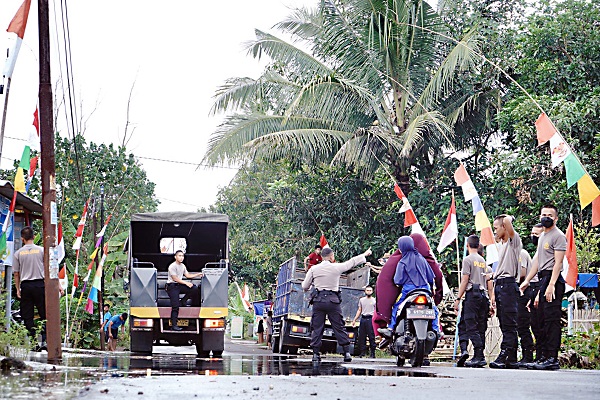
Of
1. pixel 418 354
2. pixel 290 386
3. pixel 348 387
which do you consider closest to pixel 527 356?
pixel 418 354

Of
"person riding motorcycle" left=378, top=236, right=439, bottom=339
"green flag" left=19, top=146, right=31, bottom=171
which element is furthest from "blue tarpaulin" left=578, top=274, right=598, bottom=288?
"green flag" left=19, top=146, right=31, bottom=171

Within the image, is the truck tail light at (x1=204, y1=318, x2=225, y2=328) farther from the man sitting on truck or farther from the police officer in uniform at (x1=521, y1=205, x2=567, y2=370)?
the police officer in uniform at (x1=521, y1=205, x2=567, y2=370)

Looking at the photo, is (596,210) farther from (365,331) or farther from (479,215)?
(365,331)

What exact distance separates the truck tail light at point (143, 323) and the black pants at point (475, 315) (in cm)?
661

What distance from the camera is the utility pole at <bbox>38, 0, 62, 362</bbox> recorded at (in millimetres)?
12000

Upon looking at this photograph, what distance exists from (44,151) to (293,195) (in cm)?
1555

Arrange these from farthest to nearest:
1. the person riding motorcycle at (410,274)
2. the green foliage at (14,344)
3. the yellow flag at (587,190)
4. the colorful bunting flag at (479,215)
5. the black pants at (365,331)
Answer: the black pants at (365,331), the colorful bunting flag at (479,215), the yellow flag at (587,190), the person riding motorcycle at (410,274), the green foliage at (14,344)

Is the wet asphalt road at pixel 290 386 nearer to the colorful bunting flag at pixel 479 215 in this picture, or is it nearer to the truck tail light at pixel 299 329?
the colorful bunting flag at pixel 479 215

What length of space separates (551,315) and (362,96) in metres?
11.9

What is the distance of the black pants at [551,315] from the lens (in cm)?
1173

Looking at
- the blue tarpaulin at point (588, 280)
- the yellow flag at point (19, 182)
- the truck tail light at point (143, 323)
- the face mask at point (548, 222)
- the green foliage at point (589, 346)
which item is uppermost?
the yellow flag at point (19, 182)

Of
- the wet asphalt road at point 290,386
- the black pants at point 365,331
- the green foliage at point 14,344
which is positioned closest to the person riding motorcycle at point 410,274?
the wet asphalt road at point 290,386

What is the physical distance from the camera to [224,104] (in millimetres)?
25234

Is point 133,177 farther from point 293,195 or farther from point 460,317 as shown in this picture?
point 460,317
